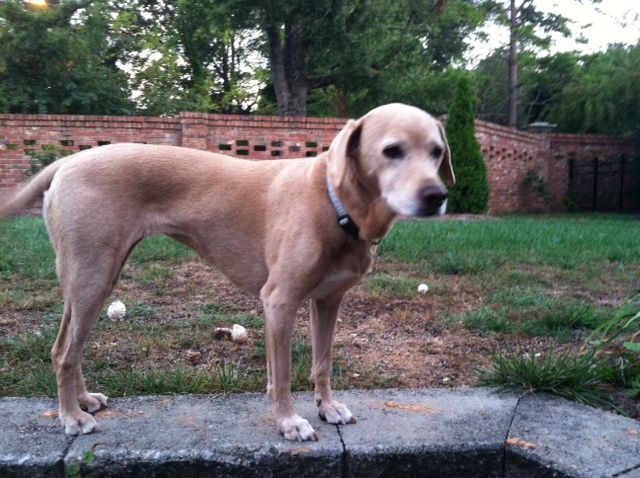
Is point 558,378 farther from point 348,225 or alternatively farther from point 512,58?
point 512,58

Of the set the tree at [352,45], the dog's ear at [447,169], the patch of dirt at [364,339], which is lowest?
the patch of dirt at [364,339]

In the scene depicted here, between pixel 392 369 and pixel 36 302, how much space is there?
2.62 m

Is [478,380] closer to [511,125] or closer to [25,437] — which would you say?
[25,437]

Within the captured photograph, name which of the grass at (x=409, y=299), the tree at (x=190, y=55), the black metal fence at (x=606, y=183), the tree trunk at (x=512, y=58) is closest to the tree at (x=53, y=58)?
the tree at (x=190, y=55)

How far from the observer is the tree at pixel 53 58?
14820 millimetres

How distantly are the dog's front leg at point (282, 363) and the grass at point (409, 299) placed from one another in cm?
59

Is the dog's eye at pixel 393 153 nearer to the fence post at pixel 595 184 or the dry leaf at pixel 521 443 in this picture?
the dry leaf at pixel 521 443

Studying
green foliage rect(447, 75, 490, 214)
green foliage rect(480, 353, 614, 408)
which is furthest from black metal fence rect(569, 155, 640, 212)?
green foliage rect(480, 353, 614, 408)

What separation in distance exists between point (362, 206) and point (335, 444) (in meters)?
0.94

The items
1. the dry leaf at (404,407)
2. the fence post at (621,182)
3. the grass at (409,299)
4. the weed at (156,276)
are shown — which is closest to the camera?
the dry leaf at (404,407)

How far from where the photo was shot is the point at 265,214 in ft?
8.41

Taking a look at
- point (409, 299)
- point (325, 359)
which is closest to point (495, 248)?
point (409, 299)

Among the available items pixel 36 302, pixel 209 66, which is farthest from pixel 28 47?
pixel 36 302

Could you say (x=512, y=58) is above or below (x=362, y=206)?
above
